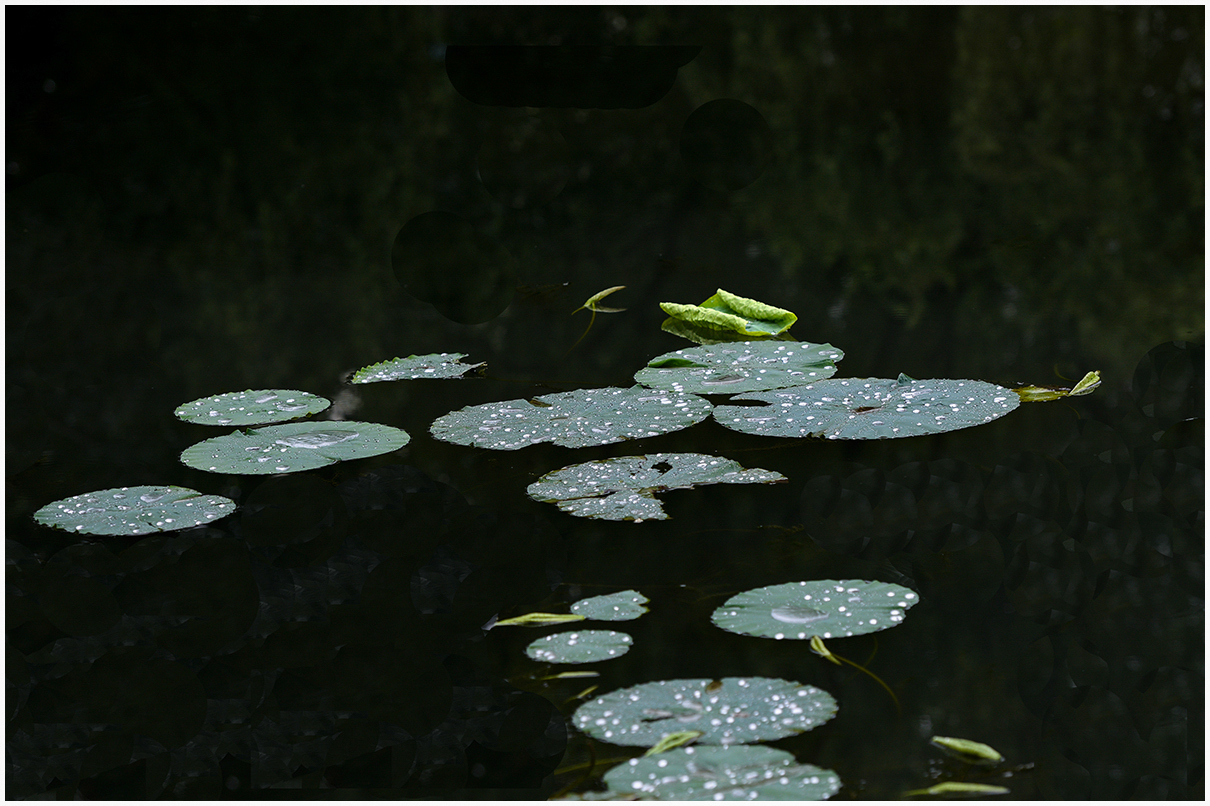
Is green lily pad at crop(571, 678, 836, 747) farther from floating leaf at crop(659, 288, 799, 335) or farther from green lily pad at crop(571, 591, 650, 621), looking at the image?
floating leaf at crop(659, 288, 799, 335)

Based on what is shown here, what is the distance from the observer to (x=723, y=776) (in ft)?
3.54

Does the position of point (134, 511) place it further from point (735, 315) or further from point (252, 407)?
point (735, 315)

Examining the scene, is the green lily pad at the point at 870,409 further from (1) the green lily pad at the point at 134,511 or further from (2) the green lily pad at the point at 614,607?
(1) the green lily pad at the point at 134,511

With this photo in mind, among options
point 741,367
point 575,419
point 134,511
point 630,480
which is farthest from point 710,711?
point 741,367

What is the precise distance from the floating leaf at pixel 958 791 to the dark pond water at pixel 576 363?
3 centimetres

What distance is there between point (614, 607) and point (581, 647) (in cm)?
11

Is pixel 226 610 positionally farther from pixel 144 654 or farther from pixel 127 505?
pixel 127 505

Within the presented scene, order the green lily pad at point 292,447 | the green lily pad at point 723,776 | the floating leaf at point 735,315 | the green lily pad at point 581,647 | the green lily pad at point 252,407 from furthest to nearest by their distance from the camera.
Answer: the floating leaf at point 735,315, the green lily pad at point 252,407, the green lily pad at point 292,447, the green lily pad at point 581,647, the green lily pad at point 723,776

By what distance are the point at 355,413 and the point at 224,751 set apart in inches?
43.9

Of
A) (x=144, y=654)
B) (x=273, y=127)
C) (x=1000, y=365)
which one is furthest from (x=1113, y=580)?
(x=273, y=127)

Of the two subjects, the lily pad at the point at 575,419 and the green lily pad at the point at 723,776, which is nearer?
the green lily pad at the point at 723,776

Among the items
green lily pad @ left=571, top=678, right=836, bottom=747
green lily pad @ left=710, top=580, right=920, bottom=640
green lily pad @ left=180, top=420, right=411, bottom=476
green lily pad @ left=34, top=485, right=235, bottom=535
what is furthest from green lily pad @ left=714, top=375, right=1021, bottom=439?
green lily pad @ left=34, top=485, right=235, bottom=535

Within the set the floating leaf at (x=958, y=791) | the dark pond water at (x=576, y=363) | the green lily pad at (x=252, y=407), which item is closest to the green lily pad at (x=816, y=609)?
the dark pond water at (x=576, y=363)

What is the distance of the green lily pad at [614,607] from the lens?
56.7 inches
